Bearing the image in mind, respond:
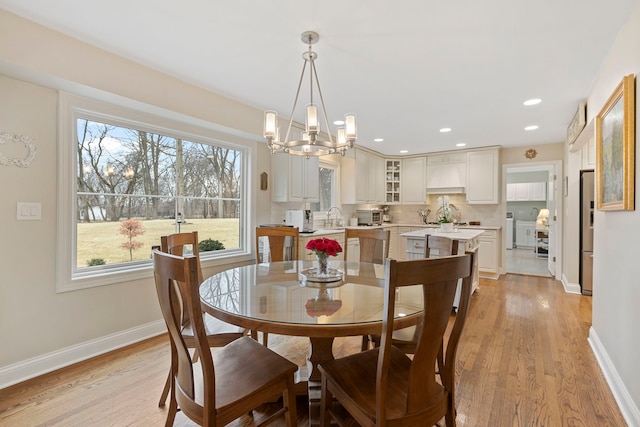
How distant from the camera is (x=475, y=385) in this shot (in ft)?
6.85

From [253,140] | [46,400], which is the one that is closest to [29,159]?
[46,400]

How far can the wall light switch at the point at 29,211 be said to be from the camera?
2.12m

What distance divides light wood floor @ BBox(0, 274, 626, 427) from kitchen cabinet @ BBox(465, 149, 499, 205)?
288 cm

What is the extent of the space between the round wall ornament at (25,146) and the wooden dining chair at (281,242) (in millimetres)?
1705

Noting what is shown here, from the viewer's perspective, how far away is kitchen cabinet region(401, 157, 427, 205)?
21.0 feet

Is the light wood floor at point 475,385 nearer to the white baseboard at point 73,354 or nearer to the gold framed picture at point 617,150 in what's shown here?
the white baseboard at point 73,354

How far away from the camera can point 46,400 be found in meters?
1.89

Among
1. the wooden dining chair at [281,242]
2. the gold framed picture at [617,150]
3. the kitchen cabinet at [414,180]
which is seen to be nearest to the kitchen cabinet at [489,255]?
the kitchen cabinet at [414,180]

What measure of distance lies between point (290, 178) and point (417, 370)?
3.16 m

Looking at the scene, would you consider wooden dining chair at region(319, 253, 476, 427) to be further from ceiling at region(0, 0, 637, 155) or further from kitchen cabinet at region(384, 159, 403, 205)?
kitchen cabinet at region(384, 159, 403, 205)

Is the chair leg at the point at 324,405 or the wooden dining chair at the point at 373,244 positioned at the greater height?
the wooden dining chair at the point at 373,244

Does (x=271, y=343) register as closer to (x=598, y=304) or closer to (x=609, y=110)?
(x=598, y=304)

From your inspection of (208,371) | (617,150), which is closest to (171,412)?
(208,371)

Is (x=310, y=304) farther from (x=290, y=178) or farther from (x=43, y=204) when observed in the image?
(x=290, y=178)
